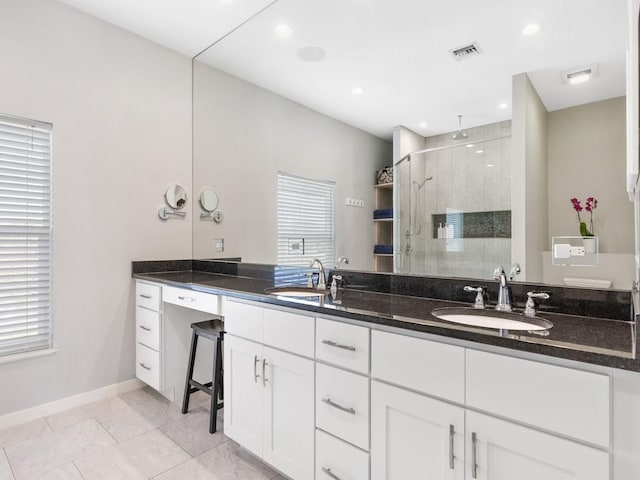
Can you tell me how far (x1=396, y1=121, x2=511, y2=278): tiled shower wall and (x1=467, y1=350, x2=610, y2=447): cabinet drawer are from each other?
2.22 feet

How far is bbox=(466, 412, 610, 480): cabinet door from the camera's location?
890 millimetres

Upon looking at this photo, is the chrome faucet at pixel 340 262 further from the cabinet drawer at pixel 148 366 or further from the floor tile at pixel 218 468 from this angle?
the cabinet drawer at pixel 148 366

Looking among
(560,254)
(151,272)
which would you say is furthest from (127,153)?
(560,254)

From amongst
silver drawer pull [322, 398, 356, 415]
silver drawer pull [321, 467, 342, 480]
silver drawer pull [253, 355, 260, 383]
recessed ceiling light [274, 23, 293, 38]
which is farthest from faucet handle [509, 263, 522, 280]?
recessed ceiling light [274, 23, 293, 38]

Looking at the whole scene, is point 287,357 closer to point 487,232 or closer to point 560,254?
point 487,232

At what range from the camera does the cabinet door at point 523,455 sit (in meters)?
0.89

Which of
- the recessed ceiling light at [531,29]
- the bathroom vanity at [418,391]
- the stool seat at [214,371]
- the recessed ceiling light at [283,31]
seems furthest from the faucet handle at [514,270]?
the recessed ceiling light at [283,31]

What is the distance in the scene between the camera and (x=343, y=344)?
54.6 inches

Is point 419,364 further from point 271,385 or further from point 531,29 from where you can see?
point 531,29

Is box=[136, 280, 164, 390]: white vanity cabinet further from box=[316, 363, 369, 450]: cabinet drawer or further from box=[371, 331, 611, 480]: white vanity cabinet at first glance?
box=[371, 331, 611, 480]: white vanity cabinet

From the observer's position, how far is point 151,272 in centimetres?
285

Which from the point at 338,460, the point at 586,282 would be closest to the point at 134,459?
the point at 338,460

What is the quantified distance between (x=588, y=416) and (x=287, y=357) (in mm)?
1079

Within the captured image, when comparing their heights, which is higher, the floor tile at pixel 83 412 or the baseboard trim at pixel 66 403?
the baseboard trim at pixel 66 403
